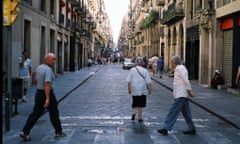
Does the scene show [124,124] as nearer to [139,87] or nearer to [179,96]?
[139,87]

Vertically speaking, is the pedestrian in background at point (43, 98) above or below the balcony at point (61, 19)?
below

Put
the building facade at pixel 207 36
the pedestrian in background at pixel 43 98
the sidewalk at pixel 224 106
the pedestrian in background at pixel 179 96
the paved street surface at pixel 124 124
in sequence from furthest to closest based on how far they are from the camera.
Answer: the building facade at pixel 207 36
the sidewalk at pixel 224 106
the pedestrian in background at pixel 179 96
the paved street surface at pixel 124 124
the pedestrian in background at pixel 43 98

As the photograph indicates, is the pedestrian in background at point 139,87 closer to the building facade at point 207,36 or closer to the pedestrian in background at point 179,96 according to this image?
the pedestrian in background at point 179,96

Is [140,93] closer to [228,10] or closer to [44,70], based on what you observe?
[44,70]

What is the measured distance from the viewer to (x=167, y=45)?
42.5 metres

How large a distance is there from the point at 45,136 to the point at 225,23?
15.2 metres

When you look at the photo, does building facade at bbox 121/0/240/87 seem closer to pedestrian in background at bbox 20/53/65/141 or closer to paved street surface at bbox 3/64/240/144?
paved street surface at bbox 3/64/240/144

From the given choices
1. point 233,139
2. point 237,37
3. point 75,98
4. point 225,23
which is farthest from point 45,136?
point 225,23

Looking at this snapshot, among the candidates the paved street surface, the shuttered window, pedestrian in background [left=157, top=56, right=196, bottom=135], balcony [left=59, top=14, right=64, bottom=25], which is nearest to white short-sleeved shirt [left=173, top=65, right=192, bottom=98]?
pedestrian in background [left=157, top=56, right=196, bottom=135]

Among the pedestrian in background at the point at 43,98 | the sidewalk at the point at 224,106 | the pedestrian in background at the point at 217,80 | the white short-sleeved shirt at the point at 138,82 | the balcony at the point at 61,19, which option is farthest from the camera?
the balcony at the point at 61,19

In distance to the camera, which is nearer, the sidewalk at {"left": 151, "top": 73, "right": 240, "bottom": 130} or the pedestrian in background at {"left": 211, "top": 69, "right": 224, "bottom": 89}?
the sidewalk at {"left": 151, "top": 73, "right": 240, "bottom": 130}

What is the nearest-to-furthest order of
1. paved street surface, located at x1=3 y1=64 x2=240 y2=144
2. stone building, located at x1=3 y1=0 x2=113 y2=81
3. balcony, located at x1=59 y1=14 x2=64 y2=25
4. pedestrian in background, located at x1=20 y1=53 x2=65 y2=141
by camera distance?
1. pedestrian in background, located at x1=20 y1=53 x2=65 y2=141
2. paved street surface, located at x1=3 y1=64 x2=240 y2=144
3. stone building, located at x1=3 y1=0 x2=113 y2=81
4. balcony, located at x1=59 y1=14 x2=64 y2=25

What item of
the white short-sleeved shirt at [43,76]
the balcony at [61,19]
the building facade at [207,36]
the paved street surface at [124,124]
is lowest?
the paved street surface at [124,124]

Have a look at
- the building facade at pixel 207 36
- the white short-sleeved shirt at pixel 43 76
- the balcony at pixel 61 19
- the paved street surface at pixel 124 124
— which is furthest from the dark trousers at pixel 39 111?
the balcony at pixel 61 19
